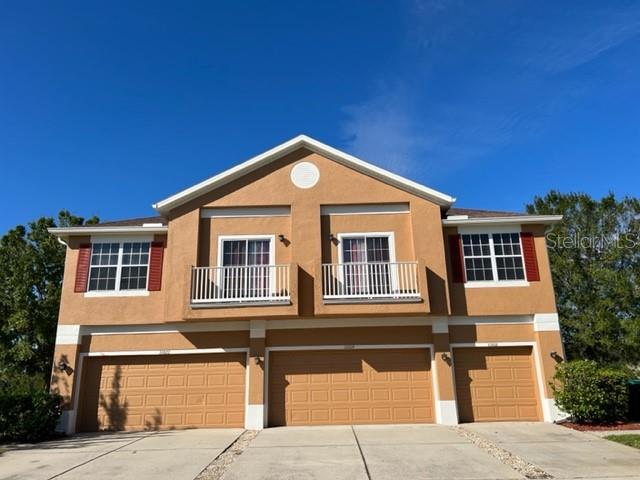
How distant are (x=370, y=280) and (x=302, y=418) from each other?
434 centimetres

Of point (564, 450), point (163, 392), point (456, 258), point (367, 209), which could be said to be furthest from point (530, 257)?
point (163, 392)

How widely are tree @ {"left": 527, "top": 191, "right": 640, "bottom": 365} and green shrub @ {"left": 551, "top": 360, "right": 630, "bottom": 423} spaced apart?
11620 mm

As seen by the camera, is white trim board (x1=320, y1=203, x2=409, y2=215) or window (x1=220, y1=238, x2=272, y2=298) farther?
white trim board (x1=320, y1=203, x2=409, y2=215)

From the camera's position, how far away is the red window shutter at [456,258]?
13.0 m

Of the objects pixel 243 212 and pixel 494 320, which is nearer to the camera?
pixel 494 320

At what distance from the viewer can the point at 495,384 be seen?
12.4 m

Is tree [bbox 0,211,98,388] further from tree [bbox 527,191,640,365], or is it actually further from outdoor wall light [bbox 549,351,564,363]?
tree [bbox 527,191,640,365]

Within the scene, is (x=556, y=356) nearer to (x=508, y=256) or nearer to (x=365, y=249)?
(x=508, y=256)

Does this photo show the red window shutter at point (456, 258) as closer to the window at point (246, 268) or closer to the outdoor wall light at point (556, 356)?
the outdoor wall light at point (556, 356)

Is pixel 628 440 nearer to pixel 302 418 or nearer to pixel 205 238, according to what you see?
pixel 302 418

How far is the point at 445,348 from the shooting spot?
1236 centimetres

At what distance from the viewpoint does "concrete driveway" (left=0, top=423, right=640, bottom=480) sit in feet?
23.8

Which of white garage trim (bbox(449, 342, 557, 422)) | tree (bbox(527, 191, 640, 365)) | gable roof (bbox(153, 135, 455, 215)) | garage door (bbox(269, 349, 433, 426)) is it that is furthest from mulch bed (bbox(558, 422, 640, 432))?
tree (bbox(527, 191, 640, 365))

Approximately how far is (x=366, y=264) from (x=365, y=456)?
205 inches
